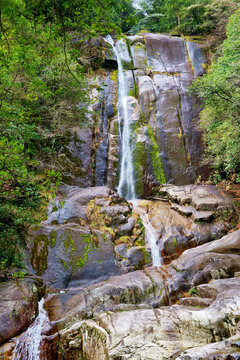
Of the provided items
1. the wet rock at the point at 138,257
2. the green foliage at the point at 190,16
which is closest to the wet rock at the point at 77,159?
the wet rock at the point at 138,257

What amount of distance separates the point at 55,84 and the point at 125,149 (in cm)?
531

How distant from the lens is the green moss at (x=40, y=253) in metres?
6.68

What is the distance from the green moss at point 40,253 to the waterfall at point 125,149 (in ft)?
19.9

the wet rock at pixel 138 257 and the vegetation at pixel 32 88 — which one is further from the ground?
the vegetation at pixel 32 88

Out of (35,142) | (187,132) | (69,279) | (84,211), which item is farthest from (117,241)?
(187,132)

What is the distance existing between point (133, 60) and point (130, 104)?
4619 millimetres

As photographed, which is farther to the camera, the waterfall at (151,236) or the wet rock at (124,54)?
the wet rock at (124,54)

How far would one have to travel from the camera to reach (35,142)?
35.2 ft

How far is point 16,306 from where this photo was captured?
494 cm

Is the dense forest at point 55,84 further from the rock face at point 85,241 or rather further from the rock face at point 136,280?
the rock face at point 136,280

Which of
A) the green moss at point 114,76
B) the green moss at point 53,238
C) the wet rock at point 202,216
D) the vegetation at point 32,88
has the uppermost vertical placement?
the green moss at point 114,76

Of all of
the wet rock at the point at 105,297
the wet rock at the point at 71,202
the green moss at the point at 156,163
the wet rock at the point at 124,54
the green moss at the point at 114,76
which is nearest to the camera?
the wet rock at the point at 105,297

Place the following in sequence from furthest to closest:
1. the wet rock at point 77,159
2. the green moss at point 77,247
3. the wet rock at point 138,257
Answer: the wet rock at point 77,159
the wet rock at point 138,257
the green moss at point 77,247

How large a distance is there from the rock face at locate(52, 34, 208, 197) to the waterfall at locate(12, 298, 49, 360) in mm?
7014
